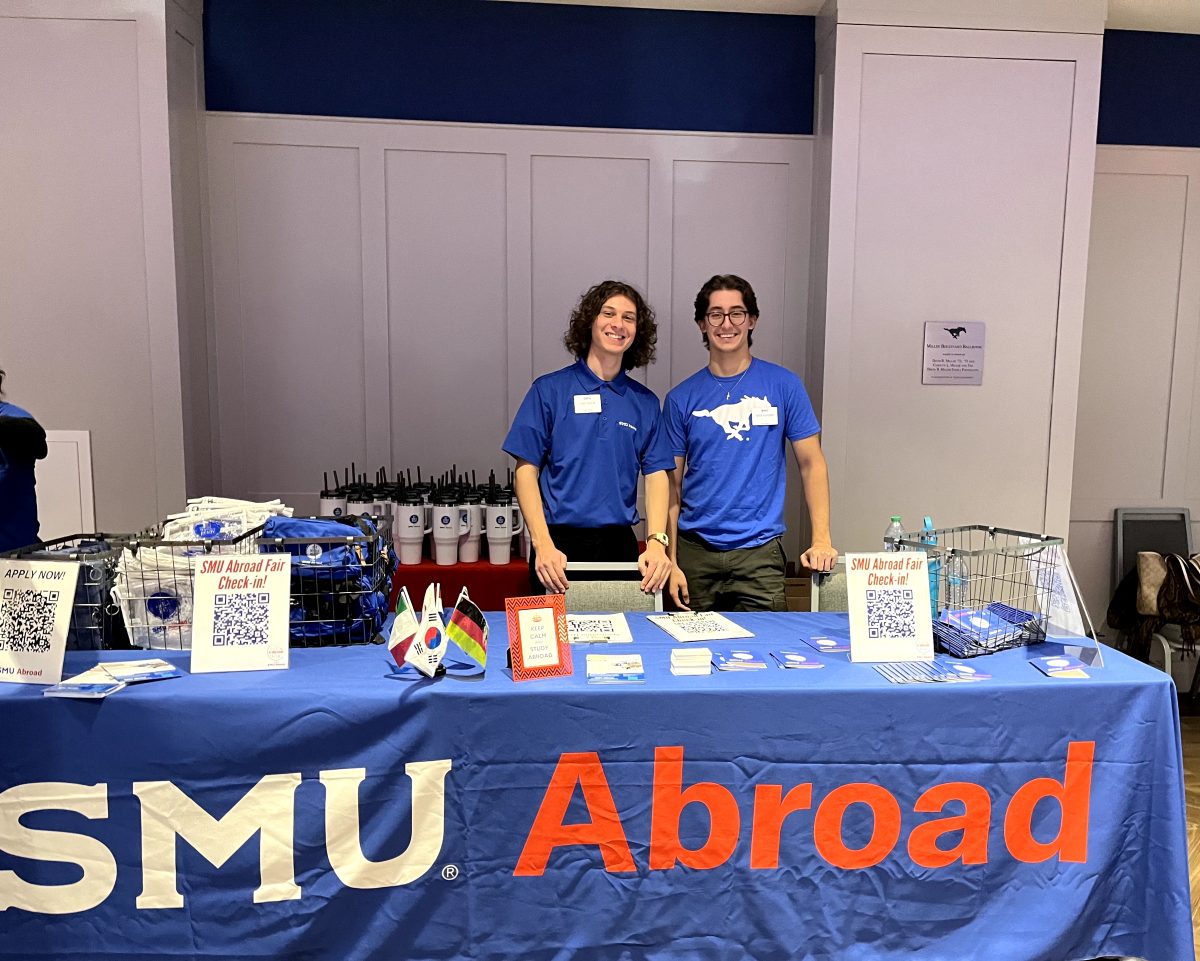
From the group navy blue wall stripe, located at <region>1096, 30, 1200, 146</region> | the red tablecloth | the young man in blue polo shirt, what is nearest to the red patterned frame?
the young man in blue polo shirt

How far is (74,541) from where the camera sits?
193 cm

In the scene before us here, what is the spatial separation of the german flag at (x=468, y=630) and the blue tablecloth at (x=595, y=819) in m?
0.05

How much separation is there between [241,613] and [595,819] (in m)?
0.80

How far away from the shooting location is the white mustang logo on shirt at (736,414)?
7.66 feet

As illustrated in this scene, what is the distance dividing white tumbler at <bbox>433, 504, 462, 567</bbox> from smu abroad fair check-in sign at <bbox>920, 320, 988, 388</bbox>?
2130 millimetres

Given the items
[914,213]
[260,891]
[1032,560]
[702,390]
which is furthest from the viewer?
[914,213]

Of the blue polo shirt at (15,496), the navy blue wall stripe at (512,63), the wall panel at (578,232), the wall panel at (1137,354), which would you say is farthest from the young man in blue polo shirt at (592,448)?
the wall panel at (1137,354)

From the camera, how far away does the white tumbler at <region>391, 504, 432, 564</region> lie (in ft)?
10.2

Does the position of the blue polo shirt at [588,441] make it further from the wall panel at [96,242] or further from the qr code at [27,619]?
the wall panel at [96,242]

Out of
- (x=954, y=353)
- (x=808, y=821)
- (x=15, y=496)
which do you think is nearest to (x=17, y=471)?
(x=15, y=496)

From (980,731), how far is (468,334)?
286 centimetres

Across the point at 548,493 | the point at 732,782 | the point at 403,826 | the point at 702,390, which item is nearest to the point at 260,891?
the point at 403,826

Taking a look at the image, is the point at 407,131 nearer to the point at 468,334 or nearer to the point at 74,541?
the point at 468,334

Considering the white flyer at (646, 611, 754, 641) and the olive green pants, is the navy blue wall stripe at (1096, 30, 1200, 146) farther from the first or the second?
the white flyer at (646, 611, 754, 641)
